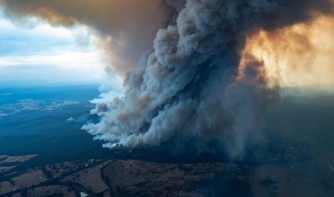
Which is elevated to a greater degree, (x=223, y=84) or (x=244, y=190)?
(x=223, y=84)

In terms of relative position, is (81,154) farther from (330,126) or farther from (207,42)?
(330,126)

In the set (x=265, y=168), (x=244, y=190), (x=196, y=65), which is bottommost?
(x=244, y=190)

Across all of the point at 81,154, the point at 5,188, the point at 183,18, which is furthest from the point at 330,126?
the point at 5,188

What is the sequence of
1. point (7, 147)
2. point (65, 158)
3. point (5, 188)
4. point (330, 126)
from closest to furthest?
1. point (5, 188)
2. point (65, 158)
3. point (330, 126)
4. point (7, 147)

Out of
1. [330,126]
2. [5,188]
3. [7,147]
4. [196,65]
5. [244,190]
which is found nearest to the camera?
[244,190]

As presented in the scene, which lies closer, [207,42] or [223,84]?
[207,42]

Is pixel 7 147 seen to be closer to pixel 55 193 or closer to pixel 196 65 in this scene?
pixel 55 193

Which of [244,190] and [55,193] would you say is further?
[55,193]

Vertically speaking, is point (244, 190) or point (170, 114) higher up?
point (170, 114)

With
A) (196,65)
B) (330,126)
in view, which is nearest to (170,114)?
(196,65)
